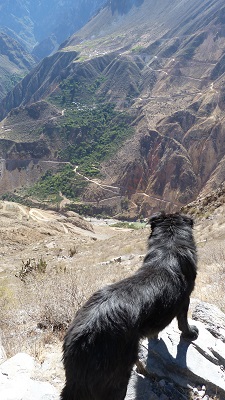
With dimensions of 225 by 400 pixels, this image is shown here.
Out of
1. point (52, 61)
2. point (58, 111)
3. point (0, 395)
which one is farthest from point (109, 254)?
point (52, 61)

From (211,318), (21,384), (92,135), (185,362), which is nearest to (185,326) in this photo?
(185,362)

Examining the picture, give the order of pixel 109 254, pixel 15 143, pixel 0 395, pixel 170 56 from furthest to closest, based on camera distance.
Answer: pixel 170 56
pixel 15 143
pixel 109 254
pixel 0 395

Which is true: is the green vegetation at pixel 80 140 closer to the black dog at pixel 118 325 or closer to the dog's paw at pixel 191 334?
the dog's paw at pixel 191 334

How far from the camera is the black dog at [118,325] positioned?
245 centimetres

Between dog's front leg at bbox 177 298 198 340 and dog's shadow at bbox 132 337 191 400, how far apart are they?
94 mm

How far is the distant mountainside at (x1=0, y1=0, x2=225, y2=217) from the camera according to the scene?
2566 inches

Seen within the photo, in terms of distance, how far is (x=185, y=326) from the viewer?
3.67 m

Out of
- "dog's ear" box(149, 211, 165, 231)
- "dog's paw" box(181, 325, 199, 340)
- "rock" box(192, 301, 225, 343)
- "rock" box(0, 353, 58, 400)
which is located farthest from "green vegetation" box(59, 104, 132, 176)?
"rock" box(0, 353, 58, 400)

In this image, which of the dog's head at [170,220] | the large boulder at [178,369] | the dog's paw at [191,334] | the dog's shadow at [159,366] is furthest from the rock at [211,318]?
the dog's head at [170,220]

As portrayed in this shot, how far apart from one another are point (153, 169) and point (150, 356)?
2658 inches

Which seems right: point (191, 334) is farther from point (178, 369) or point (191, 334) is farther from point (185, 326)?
point (178, 369)

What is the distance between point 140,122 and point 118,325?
7898 centimetres

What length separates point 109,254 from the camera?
15805 mm

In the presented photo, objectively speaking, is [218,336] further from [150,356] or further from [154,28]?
[154,28]
